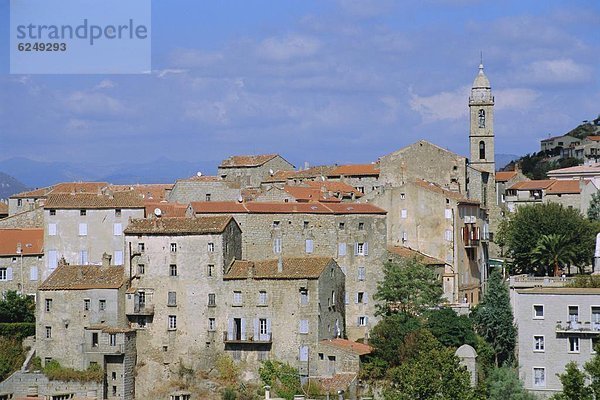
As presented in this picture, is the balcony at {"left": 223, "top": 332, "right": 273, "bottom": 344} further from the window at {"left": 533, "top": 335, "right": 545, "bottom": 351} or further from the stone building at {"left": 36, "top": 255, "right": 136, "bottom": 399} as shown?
the window at {"left": 533, "top": 335, "right": 545, "bottom": 351}

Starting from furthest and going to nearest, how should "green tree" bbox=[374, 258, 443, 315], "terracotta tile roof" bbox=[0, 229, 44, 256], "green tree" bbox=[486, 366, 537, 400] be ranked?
"terracotta tile roof" bbox=[0, 229, 44, 256]
"green tree" bbox=[374, 258, 443, 315]
"green tree" bbox=[486, 366, 537, 400]

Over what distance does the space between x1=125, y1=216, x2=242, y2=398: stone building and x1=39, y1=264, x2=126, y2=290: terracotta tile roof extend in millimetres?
1050

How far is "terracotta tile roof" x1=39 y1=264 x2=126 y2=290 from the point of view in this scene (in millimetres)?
64625

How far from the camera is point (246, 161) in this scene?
95875 mm

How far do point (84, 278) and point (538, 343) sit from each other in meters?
22.2

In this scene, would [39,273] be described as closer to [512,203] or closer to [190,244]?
[190,244]

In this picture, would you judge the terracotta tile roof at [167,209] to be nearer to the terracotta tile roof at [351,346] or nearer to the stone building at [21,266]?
the stone building at [21,266]

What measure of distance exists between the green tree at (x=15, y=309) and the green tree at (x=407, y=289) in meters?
17.9

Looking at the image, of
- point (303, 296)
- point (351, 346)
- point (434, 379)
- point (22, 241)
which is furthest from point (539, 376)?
point (22, 241)

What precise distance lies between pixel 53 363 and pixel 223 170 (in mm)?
32592

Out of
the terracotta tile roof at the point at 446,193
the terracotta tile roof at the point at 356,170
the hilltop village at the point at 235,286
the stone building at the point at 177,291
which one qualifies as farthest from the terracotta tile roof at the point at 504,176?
the stone building at the point at 177,291

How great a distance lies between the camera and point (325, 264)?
207ft

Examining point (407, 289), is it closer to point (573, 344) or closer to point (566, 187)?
point (573, 344)

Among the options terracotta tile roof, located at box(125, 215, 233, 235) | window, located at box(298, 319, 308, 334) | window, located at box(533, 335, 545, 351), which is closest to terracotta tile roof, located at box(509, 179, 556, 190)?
window, located at box(533, 335, 545, 351)
